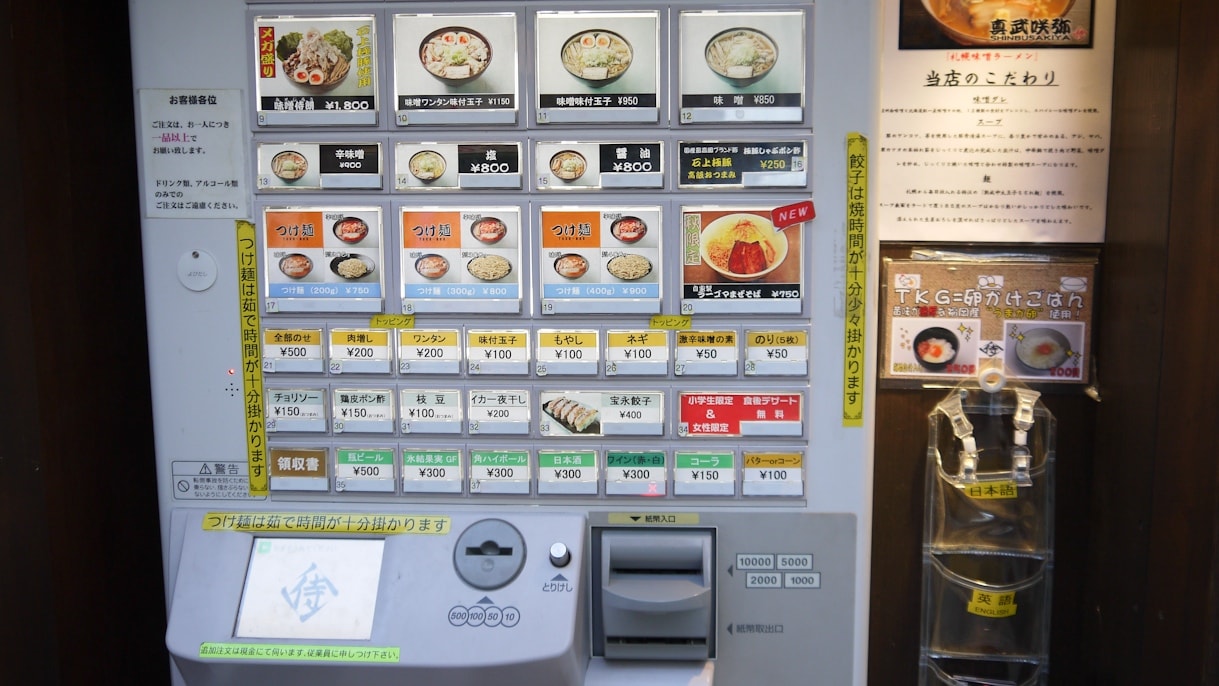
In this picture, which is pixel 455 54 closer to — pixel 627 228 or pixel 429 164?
pixel 429 164

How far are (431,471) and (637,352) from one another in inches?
24.7

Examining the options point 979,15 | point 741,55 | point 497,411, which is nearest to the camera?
point 741,55

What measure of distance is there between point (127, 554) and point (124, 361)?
0.57m

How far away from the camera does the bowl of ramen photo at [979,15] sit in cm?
227

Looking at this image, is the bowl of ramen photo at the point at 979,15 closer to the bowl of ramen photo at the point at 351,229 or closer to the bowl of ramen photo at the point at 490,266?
Result: the bowl of ramen photo at the point at 490,266

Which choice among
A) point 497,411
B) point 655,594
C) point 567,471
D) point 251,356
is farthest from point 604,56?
point 655,594

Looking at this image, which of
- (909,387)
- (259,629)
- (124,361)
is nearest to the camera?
(259,629)

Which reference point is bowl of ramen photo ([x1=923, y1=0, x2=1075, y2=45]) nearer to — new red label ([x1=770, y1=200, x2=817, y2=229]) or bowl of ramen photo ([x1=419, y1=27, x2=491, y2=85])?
new red label ([x1=770, y1=200, x2=817, y2=229])

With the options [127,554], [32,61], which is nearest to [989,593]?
[127,554]

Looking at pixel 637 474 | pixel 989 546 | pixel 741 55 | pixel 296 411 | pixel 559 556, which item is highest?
pixel 741 55

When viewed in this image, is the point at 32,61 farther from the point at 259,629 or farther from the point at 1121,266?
the point at 1121,266

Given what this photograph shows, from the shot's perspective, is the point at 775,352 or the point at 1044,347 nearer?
the point at 775,352

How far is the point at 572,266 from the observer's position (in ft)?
6.25

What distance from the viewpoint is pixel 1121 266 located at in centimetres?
219
